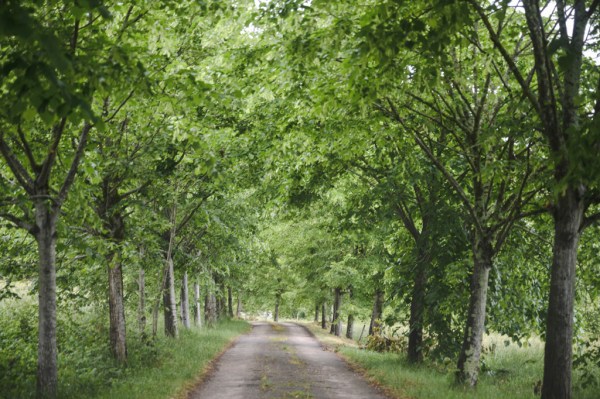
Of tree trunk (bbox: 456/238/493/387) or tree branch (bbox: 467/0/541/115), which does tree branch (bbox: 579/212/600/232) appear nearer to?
tree branch (bbox: 467/0/541/115)

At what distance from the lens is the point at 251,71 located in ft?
39.4

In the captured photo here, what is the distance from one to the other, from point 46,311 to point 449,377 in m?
8.86

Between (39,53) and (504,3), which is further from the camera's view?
(504,3)

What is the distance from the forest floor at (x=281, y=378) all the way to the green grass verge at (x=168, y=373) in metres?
0.38

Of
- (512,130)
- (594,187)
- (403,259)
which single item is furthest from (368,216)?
(594,187)

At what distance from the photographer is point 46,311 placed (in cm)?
834

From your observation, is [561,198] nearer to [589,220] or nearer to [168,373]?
[589,220]

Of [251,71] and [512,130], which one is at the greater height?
[251,71]

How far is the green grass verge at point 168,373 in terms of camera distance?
9.95 m

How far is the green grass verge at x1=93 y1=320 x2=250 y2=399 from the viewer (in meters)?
9.95

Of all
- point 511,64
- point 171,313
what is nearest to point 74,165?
point 511,64

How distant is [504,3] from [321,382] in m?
9.95

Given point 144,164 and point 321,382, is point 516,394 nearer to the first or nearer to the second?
point 321,382

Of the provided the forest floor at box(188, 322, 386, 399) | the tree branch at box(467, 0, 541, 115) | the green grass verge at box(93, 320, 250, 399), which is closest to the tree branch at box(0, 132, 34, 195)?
the green grass verge at box(93, 320, 250, 399)
